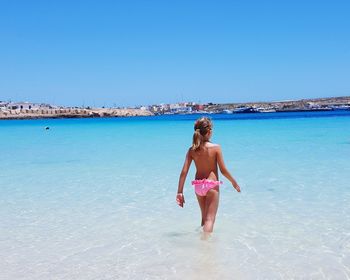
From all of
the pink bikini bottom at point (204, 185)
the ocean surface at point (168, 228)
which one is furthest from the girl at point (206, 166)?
the ocean surface at point (168, 228)

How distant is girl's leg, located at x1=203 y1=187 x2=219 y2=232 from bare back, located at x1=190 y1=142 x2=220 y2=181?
18cm

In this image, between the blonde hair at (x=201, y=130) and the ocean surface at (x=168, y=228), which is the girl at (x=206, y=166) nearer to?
the blonde hair at (x=201, y=130)

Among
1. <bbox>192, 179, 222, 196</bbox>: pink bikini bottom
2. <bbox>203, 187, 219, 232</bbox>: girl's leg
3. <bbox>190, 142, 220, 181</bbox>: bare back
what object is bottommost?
<bbox>203, 187, 219, 232</bbox>: girl's leg

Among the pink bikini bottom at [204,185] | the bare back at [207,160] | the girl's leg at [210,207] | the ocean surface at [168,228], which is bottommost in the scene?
the ocean surface at [168,228]

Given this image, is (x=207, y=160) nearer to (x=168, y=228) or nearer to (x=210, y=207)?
(x=210, y=207)

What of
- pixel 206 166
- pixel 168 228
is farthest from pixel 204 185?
pixel 168 228

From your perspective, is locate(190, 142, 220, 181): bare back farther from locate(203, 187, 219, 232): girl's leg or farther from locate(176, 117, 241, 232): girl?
locate(203, 187, 219, 232): girl's leg

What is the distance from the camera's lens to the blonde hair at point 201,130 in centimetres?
538

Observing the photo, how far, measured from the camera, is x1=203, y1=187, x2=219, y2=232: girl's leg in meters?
5.64

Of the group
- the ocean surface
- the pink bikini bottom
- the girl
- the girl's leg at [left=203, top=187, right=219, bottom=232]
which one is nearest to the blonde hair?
the girl

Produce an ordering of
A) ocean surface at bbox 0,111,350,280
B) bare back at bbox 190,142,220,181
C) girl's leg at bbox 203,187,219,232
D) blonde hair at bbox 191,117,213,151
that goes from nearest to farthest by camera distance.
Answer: ocean surface at bbox 0,111,350,280, blonde hair at bbox 191,117,213,151, bare back at bbox 190,142,220,181, girl's leg at bbox 203,187,219,232

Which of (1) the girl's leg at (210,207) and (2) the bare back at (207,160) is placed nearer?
(2) the bare back at (207,160)

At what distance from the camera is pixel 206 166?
5.61 meters

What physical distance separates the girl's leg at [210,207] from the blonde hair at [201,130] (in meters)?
0.61
